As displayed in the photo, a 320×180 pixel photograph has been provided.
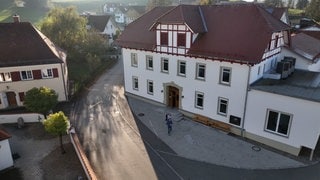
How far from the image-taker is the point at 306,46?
2877 cm

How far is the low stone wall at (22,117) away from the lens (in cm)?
2573

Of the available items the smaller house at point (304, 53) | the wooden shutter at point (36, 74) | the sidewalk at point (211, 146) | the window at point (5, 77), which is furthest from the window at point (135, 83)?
the smaller house at point (304, 53)

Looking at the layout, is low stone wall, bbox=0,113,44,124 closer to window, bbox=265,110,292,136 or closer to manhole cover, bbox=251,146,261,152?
manhole cover, bbox=251,146,261,152

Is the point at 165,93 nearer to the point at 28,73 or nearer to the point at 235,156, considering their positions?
the point at 235,156

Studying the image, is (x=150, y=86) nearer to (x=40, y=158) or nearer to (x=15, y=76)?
(x=40, y=158)

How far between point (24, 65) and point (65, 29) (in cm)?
1788

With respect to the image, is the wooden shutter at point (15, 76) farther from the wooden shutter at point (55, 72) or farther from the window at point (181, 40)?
the window at point (181, 40)

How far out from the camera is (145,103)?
29906mm

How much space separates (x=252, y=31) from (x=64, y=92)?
842 inches

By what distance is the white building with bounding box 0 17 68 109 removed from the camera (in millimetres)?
28141

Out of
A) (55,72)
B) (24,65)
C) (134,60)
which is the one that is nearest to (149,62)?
(134,60)

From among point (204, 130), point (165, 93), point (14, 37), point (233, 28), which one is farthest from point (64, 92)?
point (233, 28)

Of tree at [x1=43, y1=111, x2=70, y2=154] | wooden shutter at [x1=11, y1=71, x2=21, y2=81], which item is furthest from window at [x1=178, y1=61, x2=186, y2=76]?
wooden shutter at [x1=11, y1=71, x2=21, y2=81]

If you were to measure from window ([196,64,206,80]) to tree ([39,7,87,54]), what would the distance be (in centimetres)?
2790
